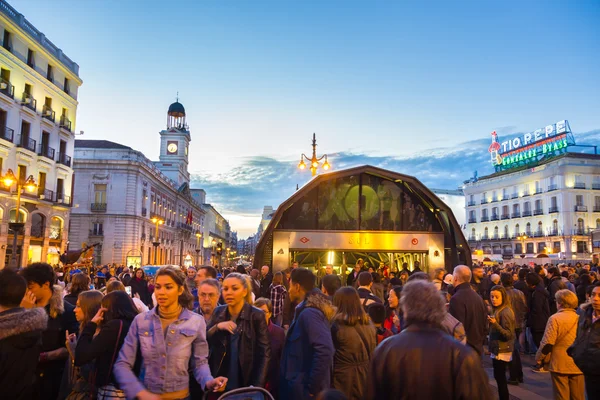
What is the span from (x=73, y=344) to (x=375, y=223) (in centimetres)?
1572

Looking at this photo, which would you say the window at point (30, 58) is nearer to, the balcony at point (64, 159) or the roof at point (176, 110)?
the balcony at point (64, 159)

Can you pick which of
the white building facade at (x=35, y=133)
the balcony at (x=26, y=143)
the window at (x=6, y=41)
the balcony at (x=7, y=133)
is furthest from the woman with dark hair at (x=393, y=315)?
the window at (x=6, y=41)

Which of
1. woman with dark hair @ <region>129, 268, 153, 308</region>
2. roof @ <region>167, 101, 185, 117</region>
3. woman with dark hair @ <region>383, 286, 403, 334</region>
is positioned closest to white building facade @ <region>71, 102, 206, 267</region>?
roof @ <region>167, 101, 185, 117</region>

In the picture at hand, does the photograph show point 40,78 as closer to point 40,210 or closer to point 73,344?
point 40,210

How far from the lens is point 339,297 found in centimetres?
515

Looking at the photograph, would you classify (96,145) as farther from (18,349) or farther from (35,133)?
(18,349)

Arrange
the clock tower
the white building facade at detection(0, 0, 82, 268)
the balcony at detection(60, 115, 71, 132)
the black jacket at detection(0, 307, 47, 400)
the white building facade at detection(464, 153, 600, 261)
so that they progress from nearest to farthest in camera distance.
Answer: the black jacket at detection(0, 307, 47, 400) → the white building facade at detection(0, 0, 82, 268) → the balcony at detection(60, 115, 71, 132) → the white building facade at detection(464, 153, 600, 261) → the clock tower

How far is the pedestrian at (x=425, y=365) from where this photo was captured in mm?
2930

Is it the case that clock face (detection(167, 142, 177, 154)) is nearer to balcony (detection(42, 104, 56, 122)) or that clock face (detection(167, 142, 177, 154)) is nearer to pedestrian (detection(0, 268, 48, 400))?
balcony (detection(42, 104, 56, 122))

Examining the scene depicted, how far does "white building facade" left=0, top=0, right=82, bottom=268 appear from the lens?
109ft

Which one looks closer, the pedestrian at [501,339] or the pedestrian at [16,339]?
the pedestrian at [16,339]

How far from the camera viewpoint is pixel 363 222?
19.7 metres

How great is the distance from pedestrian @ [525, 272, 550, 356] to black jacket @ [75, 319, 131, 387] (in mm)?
10332

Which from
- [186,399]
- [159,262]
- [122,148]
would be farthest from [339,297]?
[159,262]
